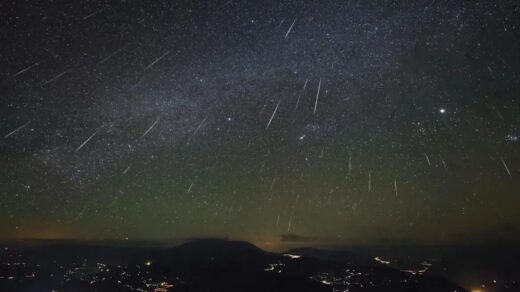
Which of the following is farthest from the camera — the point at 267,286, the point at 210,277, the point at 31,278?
the point at 31,278

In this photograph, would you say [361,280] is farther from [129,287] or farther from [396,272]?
[129,287]

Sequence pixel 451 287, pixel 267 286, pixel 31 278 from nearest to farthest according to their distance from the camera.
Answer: pixel 267 286, pixel 31 278, pixel 451 287

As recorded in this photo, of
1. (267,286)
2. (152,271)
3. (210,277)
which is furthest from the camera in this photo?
(152,271)

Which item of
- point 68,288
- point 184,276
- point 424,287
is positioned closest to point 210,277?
point 184,276

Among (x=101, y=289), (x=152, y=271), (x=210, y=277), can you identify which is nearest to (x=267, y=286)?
(x=210, y=277)

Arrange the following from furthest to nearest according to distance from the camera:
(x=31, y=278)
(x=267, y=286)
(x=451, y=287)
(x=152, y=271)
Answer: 1. (x=152, y=271)
2. (x=451, y=287)
3. (x=31, y=278)
4. (x=267, y=286)

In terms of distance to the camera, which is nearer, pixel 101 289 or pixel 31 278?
pixel 101 289

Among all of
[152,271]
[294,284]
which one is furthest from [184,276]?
[294,284]

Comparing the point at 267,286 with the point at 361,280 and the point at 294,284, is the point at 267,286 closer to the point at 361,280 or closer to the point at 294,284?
the point at 294,284

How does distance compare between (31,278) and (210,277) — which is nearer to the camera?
(210,277)
